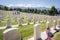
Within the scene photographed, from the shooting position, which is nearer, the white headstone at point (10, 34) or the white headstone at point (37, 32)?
the white headstone at point (10, 34)

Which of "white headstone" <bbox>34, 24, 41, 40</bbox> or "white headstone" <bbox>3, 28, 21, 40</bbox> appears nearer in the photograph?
"white headstone" <bbox>3, 28, 21, 40</bbox>

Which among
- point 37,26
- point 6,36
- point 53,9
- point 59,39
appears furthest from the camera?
Result: point 53,9

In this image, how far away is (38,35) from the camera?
899 cm

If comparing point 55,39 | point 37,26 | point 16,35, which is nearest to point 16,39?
point 16,35

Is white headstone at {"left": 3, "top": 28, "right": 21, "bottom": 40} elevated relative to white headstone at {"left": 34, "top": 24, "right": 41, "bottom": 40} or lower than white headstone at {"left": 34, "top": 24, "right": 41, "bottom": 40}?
elevated

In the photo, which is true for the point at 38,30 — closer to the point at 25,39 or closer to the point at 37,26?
the point at 37,26

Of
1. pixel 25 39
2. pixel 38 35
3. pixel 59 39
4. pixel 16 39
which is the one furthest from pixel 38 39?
pixel 16 39

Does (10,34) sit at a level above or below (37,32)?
above

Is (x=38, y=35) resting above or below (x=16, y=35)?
below

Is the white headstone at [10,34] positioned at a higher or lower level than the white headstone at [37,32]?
higher

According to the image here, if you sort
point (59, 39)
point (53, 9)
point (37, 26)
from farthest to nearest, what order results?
point (53, 9) → point (59, 39) → point (37, 26)

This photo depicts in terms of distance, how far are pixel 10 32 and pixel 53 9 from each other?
59517 millimetres

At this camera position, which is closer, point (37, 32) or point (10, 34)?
point (10, 34)

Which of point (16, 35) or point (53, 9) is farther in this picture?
point (53, 9)
